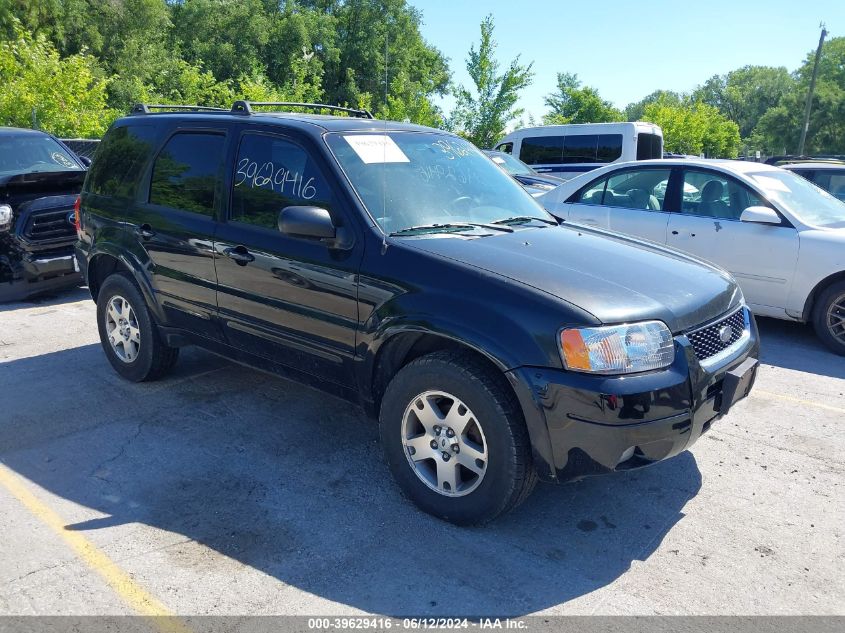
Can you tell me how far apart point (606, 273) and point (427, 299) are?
884mm

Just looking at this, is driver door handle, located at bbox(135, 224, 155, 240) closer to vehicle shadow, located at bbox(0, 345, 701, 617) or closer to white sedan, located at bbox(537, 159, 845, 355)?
vehicle shadow, located at bbox(0, 345, 701, 617)

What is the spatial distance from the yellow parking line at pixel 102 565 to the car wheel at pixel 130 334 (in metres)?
1.39

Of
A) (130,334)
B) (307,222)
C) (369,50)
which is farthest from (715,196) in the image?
(369,50)

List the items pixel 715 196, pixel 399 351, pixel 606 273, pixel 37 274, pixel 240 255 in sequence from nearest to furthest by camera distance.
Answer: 1. pixel 606 273
2. pixel 399 351
3. pixel 240 255
4. pixel 715 196
5. pixel 37 274

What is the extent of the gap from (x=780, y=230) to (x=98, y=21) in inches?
1527

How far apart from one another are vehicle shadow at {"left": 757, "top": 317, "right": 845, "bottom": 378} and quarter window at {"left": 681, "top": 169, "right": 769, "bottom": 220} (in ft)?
4.11

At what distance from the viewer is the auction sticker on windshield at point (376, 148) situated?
396cm

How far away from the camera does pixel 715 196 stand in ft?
23.1

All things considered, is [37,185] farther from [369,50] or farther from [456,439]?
[369,50]

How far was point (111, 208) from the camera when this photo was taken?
5.10 meters

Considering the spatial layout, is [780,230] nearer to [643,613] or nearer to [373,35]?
[643,613]

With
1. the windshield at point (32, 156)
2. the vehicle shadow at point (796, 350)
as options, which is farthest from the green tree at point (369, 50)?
the vehicle shadow at point (796, 350)

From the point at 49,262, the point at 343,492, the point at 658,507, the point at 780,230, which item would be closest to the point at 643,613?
the point at 658,507

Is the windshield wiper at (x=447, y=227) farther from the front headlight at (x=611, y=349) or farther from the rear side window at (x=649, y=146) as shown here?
the rear side window at (x=649, y=146)
